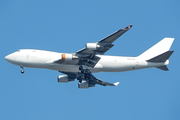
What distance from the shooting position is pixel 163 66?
165 ft

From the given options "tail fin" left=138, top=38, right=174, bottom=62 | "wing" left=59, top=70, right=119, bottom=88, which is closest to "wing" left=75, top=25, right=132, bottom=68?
"wing" left=59, top=70, right=119, bottom=88

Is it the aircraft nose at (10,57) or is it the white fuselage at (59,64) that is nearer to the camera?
the white fuselage at (59,64)

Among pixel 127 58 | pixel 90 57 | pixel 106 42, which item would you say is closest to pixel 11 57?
pixel 90 57

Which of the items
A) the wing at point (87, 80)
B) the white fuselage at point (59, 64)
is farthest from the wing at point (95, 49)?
the wing at point (87, 80)

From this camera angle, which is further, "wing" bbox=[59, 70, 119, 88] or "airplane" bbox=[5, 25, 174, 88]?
"wing" bbox=[59, 70, 119, 88]

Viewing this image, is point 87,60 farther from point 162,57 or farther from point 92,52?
point 162,57

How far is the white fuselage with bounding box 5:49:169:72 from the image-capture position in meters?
45.5

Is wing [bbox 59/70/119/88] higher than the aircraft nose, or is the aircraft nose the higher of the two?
the aircraft nose

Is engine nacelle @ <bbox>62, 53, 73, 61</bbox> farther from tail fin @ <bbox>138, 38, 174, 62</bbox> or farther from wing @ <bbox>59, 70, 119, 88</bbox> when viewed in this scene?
tail fin @ <bbox>138, 38, 174, 62</bbox>

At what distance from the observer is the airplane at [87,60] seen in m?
43.5

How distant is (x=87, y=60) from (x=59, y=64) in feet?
14.4

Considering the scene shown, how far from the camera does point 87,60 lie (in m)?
46.0

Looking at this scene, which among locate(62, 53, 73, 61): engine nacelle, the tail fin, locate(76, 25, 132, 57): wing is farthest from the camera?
the tail fin

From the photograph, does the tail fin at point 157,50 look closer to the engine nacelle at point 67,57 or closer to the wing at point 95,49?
the wing at point 95,49
